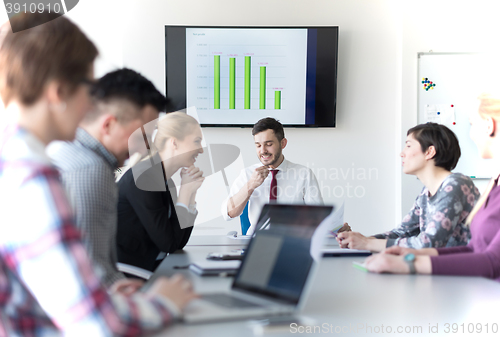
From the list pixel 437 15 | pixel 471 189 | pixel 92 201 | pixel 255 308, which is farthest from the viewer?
pixel 437 15

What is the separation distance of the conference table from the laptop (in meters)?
0.04

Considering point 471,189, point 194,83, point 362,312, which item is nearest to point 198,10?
point 194,83

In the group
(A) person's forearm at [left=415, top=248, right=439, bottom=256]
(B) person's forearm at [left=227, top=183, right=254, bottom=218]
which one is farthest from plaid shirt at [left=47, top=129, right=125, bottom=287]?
(B) person's forearm at [left=227, top=183, right=254, bottom=218]

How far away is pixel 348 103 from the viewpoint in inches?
Answer: 145

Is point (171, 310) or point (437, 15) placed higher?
point (437, 15)

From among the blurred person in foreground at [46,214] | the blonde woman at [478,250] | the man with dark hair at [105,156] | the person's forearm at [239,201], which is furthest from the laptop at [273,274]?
the person's forearm at [239,201]

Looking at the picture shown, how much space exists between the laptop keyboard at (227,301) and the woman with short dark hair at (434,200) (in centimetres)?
99

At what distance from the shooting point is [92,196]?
1.11 m

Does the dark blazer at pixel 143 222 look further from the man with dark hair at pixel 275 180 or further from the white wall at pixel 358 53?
the white wall at pixel 358 53

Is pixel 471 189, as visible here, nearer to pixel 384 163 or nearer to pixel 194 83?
pixel 384 163

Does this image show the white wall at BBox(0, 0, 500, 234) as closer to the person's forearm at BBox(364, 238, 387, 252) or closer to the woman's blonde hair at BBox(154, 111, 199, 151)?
the woman's blonde hair at BBox(154, 111, 199, 151)

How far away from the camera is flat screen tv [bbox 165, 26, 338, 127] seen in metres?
3.55

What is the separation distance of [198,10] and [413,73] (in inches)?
72.1

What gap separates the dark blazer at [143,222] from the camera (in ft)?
5.94
